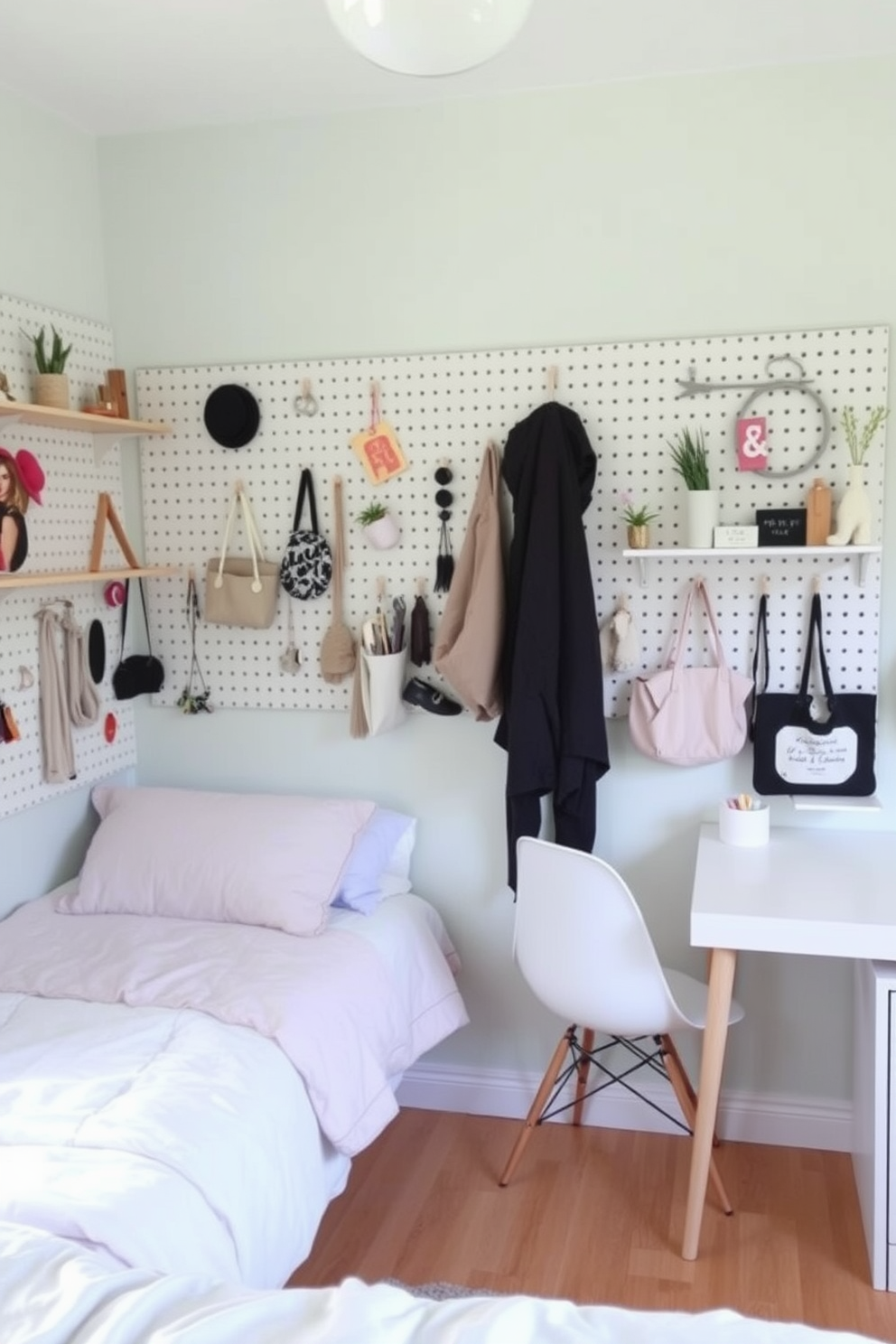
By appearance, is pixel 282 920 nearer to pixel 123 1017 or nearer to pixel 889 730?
pixel 123 1017

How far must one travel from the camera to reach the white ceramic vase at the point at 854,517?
2.61m

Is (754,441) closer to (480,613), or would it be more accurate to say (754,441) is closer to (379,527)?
(480,613)

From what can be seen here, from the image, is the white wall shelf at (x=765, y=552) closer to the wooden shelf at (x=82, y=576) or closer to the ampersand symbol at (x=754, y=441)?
the ampersand symbol at (x=754, y=441)

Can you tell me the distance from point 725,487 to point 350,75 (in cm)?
135

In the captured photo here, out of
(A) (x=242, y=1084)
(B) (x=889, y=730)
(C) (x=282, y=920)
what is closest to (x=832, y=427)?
(B) (x=889, y=730)

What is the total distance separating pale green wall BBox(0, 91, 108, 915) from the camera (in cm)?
276

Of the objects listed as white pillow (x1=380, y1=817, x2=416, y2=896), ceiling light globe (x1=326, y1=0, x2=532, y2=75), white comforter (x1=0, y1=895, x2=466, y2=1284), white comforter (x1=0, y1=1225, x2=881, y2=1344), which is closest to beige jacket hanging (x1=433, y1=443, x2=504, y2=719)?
white pillow (x1=380, y1=817, x2=416, y2=896)

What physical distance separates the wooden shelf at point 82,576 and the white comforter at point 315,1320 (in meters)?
1.56

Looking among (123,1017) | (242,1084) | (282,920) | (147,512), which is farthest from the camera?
(147,512)

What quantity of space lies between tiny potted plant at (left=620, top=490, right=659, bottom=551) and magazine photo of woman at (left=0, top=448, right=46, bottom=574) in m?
1.46

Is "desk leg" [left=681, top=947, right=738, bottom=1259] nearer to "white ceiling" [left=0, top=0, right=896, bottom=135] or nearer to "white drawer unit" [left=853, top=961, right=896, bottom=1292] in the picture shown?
"white drawer unit" [left=853, top=961, right=896, bottom=1292]

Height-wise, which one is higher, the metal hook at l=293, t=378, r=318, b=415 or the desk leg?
the metal hook at l=293, t=378, r=318, b=415

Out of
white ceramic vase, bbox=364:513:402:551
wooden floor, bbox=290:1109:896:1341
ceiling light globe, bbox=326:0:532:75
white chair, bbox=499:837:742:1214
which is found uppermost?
ceiling light globe, bbox=326:0:532:75

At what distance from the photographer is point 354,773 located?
315cm
